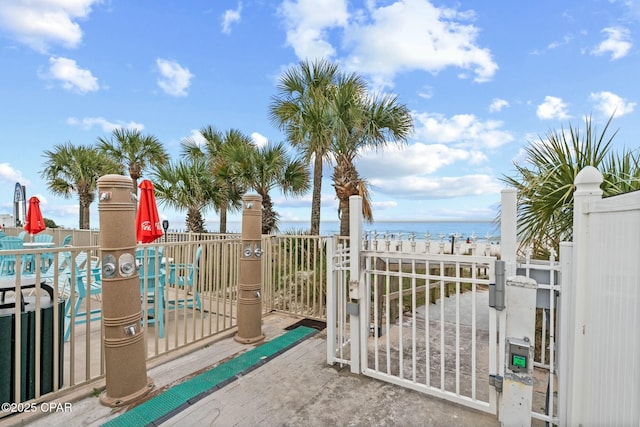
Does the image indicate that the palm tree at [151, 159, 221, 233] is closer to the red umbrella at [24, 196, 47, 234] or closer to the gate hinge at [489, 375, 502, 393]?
the red umbrella at [24, 196, 47, 234]

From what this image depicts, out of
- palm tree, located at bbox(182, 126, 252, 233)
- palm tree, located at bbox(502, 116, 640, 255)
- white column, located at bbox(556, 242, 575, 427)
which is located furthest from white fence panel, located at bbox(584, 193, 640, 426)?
palm tree, located at bbox(182, 126, 252, 233)

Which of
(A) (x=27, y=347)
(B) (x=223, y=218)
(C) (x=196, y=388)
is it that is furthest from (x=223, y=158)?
(C) (x=196, y=388)

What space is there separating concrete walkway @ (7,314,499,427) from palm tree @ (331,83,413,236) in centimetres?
402

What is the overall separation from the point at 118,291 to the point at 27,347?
0.77 metres

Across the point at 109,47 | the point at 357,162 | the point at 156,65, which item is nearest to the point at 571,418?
the point at 357,162

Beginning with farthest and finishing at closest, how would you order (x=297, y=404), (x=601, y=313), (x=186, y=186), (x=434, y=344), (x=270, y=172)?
1. (x=186, y=186)
2. (x=270, y=172)
3. (x=434, y=344)
4. (x=297, y=404)
5. (x=601, y=313)

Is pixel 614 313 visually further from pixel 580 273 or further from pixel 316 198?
pixel 316 198

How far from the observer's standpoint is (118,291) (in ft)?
8.04

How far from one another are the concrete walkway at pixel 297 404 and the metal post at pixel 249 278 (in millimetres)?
640

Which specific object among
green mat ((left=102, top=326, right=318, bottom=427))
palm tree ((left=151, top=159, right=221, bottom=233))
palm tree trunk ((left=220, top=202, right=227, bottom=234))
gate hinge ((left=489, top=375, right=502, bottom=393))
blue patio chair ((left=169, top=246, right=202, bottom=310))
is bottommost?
green mat ((left=102, top=326, right=318, bottom=427))

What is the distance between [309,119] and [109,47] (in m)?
Result: 4.51

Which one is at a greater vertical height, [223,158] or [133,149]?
[133,149]

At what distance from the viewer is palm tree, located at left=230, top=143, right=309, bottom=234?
8250 millimetres

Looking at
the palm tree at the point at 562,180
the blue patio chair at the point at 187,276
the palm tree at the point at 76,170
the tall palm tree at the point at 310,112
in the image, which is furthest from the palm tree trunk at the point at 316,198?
the palm tree at the point at 76,170
